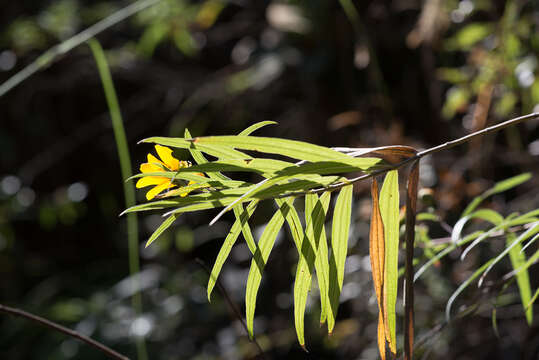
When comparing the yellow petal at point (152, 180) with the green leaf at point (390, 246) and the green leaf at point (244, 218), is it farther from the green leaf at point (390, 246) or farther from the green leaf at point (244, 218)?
the green leaf at point (390, 246)

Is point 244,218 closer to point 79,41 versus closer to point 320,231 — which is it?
point 320,231

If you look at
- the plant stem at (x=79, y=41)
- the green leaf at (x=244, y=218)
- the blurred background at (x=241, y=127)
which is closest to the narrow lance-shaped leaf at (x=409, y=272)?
the green leaf at (x=244, y=218)

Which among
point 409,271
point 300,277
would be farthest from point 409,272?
point 300,277

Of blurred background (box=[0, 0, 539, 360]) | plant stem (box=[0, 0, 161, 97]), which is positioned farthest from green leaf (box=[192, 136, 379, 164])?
blurred background (box=[0, 0, 539, 360])

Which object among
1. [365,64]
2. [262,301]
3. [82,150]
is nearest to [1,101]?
[82,150]

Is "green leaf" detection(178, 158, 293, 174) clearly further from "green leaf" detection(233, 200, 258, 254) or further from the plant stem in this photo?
the plant stem
